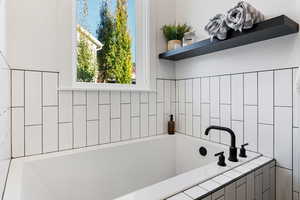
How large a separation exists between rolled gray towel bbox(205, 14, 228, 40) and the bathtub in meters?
0.78

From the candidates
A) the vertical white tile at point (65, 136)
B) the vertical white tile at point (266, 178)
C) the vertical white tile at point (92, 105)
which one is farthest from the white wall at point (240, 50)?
the vertical white tile at point (65, 136)

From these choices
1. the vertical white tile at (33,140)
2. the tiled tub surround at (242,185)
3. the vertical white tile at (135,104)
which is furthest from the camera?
→ the vertical white tile at (135,104)

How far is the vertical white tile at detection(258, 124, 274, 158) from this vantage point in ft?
3.59

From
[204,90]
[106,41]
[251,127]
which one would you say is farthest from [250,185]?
[106,41]

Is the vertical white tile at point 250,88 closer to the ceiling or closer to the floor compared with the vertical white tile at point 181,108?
closer to the ceiling

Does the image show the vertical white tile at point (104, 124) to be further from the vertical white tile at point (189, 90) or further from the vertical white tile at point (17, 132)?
the vertical white tile at point (189, 90)

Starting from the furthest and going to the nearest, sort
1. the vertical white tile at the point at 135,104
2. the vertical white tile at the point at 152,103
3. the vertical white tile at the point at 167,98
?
the vertical white tile at the point at 167,98
the vertical white tile at the point at 152,103
the vertical white tile at the point at 135,104

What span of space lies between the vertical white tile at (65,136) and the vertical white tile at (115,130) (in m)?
0.31

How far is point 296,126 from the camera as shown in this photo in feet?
3.26

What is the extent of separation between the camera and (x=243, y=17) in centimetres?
100

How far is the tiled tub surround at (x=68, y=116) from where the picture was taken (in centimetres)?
112

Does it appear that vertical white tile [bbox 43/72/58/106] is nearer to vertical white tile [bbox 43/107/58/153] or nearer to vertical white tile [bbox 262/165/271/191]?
vertical white tile [bbox 43/107/58/153]

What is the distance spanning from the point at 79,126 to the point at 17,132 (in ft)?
1.21

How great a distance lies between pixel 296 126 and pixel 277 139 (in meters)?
0.13
